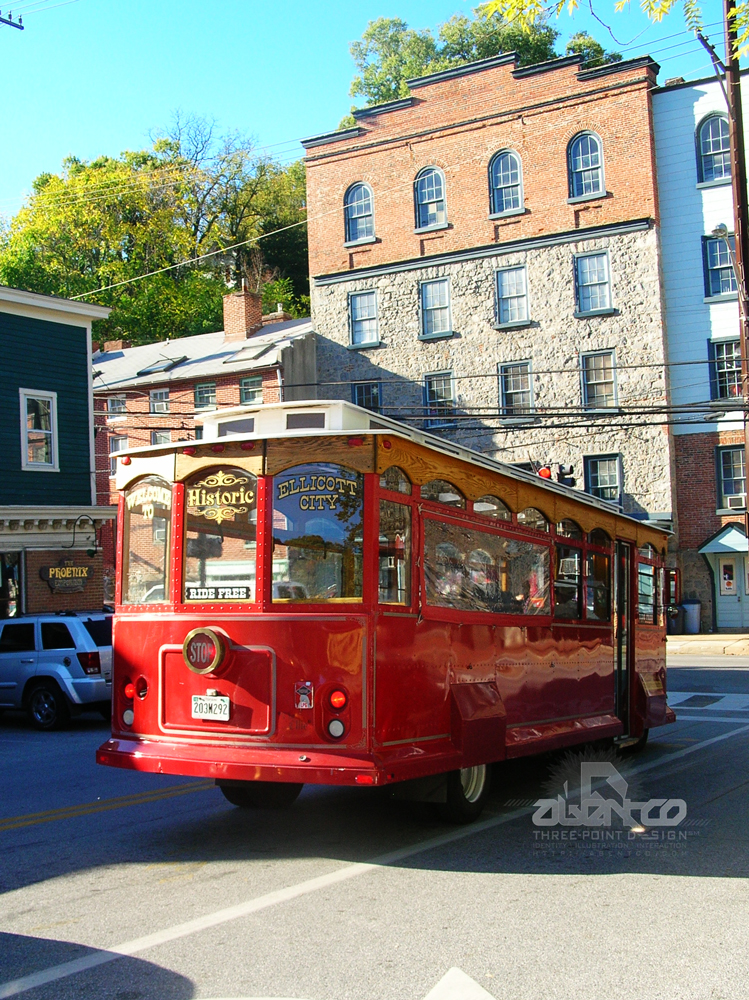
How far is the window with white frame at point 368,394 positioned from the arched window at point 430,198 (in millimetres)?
5842

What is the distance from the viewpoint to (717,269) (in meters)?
31.8

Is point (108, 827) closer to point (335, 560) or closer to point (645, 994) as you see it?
point (335, 560)

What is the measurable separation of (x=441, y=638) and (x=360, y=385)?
97.7 feet

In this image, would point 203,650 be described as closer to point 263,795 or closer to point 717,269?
point 263,795

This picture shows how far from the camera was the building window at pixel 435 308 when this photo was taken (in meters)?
35.6

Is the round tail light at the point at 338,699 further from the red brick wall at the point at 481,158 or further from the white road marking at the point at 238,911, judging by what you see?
the red brick wall at the point at 481,158

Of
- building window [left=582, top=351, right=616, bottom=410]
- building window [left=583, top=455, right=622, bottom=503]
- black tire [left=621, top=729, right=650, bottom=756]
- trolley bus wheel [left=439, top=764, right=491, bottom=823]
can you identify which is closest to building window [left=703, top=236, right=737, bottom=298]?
building window [left=582, top=351, right=616, bottom=410]

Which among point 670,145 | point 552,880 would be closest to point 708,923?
point 552,880

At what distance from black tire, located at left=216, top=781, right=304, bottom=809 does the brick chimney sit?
32804mm

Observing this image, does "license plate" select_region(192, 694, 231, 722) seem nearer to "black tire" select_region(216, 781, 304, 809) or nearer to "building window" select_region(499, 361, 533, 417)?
"black tire" select_region(216, 781, 304, 809)

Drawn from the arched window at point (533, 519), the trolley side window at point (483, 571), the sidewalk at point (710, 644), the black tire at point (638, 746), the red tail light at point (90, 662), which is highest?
the arched window at point (533, 519)

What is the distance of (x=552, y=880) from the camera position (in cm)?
648

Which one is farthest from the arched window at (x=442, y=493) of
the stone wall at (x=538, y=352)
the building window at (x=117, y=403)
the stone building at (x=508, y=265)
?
the building window at (x=117, y=403)

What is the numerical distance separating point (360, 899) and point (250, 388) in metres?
31.1
